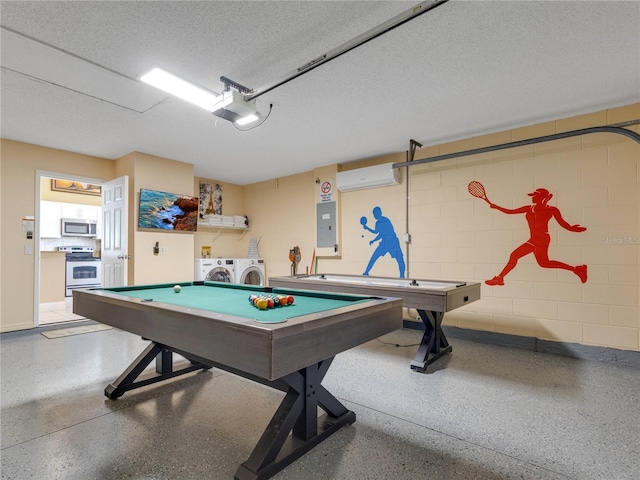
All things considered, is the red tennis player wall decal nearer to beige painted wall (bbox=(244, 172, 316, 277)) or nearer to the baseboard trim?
the baseboard trim

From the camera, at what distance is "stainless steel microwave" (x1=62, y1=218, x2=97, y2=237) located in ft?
20.8

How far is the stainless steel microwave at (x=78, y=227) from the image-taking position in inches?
249

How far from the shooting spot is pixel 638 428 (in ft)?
6.55

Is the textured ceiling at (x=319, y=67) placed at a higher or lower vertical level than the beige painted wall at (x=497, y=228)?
higher

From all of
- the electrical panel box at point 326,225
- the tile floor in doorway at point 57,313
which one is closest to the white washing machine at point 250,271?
the electrical panel box at point 326,225

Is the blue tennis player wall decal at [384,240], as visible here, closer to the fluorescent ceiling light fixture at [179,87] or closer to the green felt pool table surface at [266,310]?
the green felt pool table surface at [266,310]

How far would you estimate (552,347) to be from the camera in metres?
3.48

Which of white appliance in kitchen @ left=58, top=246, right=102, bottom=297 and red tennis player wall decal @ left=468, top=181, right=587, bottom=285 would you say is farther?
white appliance in kitchen @ left=58, top=246, right=102, bottom=297

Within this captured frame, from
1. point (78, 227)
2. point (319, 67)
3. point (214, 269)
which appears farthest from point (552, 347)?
point (78, 227)

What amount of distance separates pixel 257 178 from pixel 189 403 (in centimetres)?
473

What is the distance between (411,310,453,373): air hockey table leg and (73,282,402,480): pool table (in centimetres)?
116

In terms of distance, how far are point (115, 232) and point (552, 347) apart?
581 cm

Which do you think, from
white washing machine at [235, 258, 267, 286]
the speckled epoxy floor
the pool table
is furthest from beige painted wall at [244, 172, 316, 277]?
the pool table

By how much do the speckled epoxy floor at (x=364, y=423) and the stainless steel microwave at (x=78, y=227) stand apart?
12.7ft
